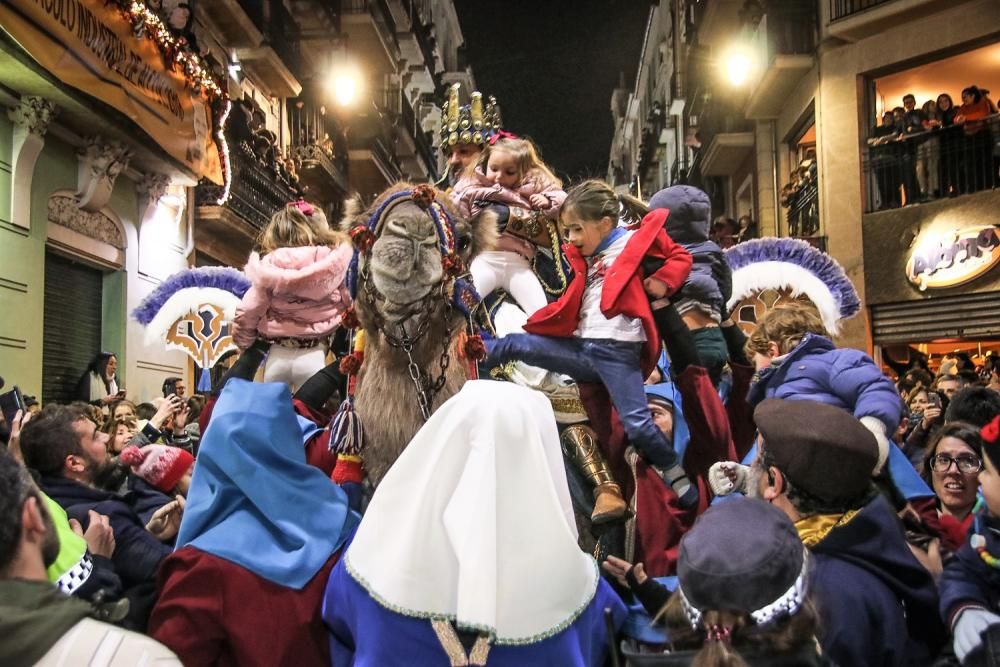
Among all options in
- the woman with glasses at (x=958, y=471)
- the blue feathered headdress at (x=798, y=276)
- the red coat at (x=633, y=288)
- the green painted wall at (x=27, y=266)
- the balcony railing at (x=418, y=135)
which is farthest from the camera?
the balcony railing at (x=418, y=135)

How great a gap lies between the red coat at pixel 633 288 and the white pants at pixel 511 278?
0.58m

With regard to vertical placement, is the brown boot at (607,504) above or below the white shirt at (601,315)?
below

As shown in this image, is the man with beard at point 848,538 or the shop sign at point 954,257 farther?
the shop sign at point 954,257

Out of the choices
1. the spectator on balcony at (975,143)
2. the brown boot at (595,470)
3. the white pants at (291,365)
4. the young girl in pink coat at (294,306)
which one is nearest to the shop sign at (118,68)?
the young girl in pink coat at (294,306)

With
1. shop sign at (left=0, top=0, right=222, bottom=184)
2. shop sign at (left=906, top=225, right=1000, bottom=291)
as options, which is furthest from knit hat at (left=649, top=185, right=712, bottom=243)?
shop sign at (left=906, top=225, right=1000, bottom=291)

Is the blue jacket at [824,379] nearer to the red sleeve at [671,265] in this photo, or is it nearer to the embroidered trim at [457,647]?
the red sleeve at [671,265]

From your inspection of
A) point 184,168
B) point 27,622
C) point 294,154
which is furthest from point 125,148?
point 27,622

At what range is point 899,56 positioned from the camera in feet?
53.5

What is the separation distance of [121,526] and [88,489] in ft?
1.17

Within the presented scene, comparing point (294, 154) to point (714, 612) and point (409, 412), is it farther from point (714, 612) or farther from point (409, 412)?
point (714, 612)

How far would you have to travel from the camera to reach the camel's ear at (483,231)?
156 inches

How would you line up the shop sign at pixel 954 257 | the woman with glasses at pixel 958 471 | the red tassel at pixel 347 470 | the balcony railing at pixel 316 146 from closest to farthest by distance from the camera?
1. the red tassel at pixel 347 470
2. the woman with glasses at pixel 958 471
3. the shop sign at pixel 954 257
4. the balcony railing at pixel 316 146

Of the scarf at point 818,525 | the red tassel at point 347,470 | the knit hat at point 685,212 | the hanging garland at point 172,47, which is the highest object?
the hanging garland at point 172,47

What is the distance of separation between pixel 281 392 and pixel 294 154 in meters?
20.2
